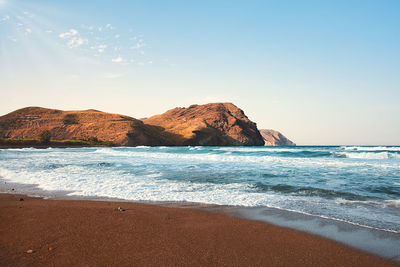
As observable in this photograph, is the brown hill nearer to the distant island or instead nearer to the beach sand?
the distant island

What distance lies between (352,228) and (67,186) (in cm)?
815

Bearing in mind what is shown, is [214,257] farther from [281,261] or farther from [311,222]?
[311,222]

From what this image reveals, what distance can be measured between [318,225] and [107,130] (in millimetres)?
101514

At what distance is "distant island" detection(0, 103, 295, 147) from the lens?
3496 inches

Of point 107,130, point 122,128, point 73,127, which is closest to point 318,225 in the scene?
point 122,128

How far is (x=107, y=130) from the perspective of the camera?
98062 millimetres

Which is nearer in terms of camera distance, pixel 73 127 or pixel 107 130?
pixel 73 127

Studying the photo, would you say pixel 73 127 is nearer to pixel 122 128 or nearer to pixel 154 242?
pixel 122 128

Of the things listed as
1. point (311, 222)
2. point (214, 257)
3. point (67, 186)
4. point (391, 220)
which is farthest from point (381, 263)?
point (67, 186)

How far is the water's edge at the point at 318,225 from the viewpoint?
3506mm

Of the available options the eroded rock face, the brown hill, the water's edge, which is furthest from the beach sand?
the brown hill

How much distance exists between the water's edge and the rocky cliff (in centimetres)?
8909

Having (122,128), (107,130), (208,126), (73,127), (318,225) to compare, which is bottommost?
(318,225)

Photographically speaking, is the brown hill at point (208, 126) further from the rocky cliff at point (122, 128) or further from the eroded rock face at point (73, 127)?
the eroded rock face at point (73, 127)
